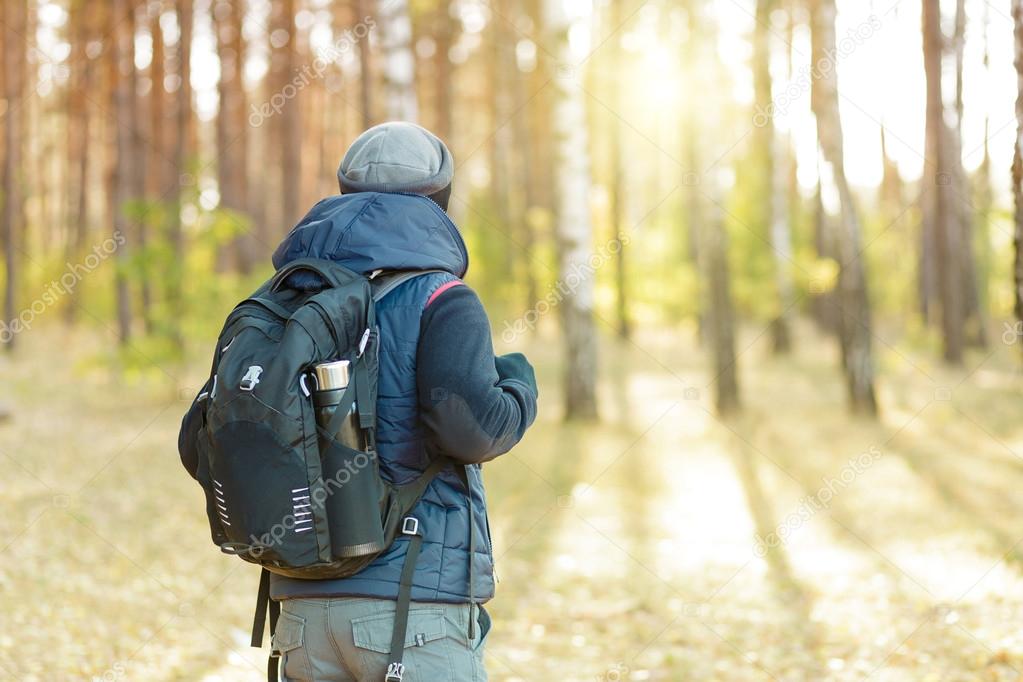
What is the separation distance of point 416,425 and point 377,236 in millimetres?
408

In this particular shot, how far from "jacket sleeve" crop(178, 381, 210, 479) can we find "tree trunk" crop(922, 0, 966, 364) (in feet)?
55.3

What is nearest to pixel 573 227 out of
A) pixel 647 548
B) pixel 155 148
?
pixel 647 548

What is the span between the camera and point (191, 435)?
228 cm

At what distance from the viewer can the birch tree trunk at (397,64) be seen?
37.3 feet

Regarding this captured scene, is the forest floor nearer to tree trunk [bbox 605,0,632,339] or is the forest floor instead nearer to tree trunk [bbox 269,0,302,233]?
tree trunk [bbox 269,0,302,233]

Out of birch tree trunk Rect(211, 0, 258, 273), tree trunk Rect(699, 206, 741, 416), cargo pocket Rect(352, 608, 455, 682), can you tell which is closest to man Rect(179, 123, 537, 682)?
cargo pocket Rect(352, 608, 455, 682)

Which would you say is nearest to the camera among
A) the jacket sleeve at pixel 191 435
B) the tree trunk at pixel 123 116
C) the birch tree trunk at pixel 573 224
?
the jacket sleeve at pixel 191 435

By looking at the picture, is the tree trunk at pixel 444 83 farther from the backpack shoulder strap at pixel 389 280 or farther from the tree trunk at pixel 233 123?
the backpack shoulder strap at pixel 389 280

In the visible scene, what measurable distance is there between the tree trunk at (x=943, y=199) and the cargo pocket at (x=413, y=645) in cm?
1684

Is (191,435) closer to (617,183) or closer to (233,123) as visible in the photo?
(617,183)

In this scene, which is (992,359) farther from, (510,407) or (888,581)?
(510,407)

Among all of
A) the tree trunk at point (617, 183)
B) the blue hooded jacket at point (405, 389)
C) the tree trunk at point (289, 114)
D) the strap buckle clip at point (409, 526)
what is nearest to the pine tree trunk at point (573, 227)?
the tree trunk at point (289, 114)

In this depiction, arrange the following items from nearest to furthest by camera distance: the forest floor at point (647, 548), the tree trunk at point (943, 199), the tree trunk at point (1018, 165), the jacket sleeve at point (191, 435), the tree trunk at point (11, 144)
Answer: the jacket sleeve at point (191, 435) → the tree trunk at point (1018, 165) → the forest floor at point (647, 548) → the tree trunk at point (943, 199) → the tree trunk at point (11, 144)

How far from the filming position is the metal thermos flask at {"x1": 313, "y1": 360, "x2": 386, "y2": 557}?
6.83ft
